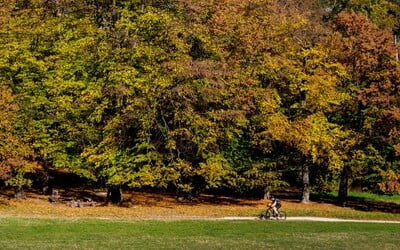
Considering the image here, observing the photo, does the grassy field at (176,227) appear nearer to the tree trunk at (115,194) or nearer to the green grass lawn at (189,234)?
the green grass lawn at (189,234)

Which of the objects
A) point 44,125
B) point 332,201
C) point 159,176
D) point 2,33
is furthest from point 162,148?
point 332,201

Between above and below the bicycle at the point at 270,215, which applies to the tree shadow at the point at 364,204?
above

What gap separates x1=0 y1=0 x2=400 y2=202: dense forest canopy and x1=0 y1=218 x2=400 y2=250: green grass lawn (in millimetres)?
8096

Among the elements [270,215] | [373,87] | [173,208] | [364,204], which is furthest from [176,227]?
[364,204]

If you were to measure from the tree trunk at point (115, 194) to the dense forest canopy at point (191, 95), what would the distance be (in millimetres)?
970

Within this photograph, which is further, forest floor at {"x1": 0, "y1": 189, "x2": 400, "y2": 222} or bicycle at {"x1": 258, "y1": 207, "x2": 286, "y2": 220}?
forest floor at {"x1": 0, "y1": 189, "x2": 400, "y2": 222}

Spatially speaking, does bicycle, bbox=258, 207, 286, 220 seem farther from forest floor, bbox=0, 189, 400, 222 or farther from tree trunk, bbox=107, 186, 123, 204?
tree trunk, bbox=107, 186, 123, 204

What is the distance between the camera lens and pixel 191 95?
116 feet

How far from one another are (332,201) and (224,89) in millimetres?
14452

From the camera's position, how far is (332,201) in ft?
148

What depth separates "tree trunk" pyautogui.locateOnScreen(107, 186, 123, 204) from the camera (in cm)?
3659

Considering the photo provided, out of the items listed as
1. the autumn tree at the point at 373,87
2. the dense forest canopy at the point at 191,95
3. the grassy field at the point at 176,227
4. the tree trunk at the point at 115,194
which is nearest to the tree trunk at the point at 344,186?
the dense forest canopy at the point at 191,95

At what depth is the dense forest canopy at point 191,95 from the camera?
1382 inches

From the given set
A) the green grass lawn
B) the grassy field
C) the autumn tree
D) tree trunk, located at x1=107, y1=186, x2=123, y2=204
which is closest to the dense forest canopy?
the autumn tree
